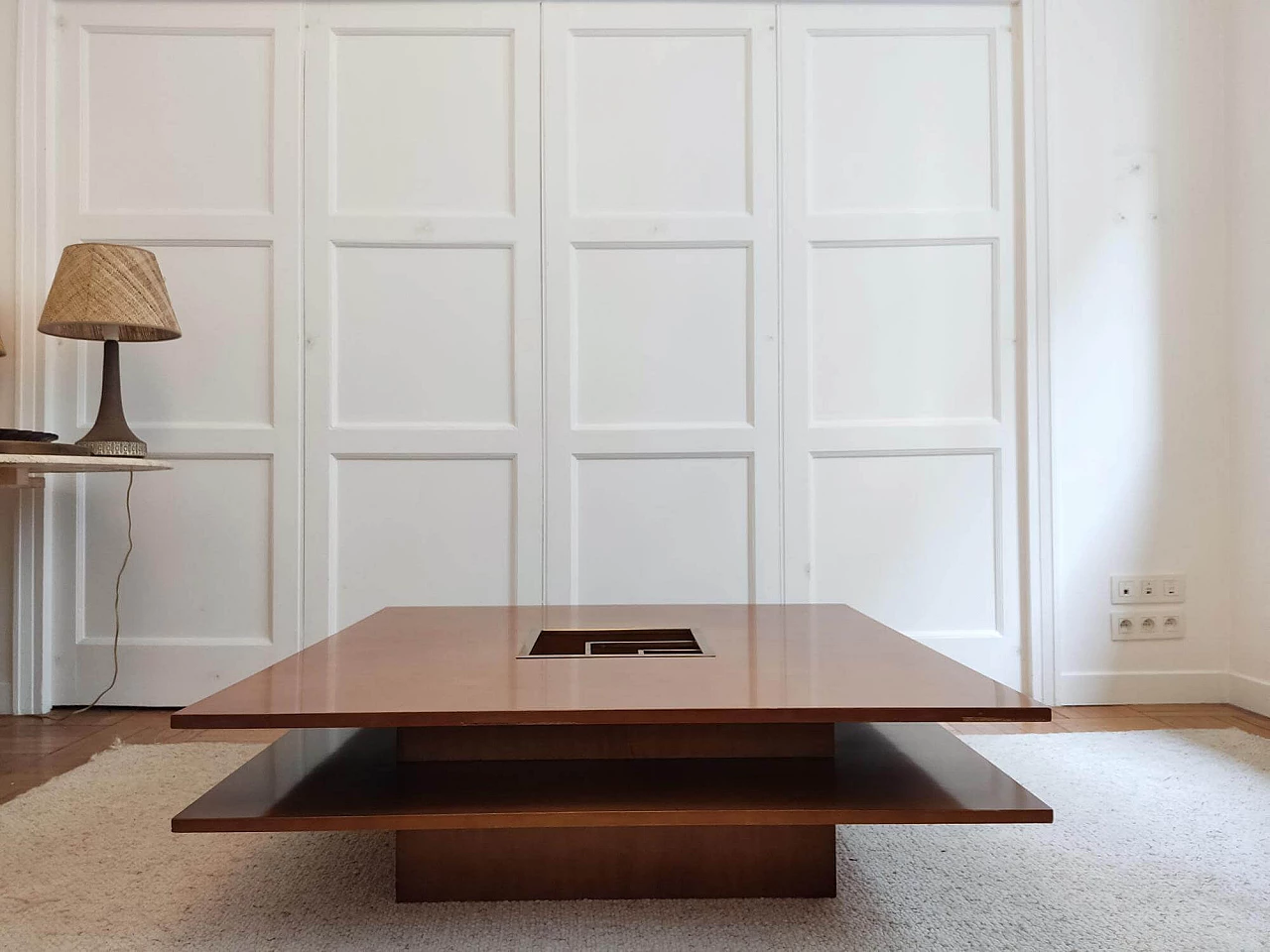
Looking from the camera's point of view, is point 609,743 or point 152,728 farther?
point 152,728

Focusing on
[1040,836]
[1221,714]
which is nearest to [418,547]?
[1040,836]

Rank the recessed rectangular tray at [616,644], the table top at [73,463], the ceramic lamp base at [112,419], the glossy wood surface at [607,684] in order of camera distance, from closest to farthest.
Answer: the glossy wood surface at [607,684]
the recessed rectangular tray at [616,644]
the table top at [73,463]
the ceramic lamp base at [112,419]

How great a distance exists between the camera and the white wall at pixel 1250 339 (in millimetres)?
2666

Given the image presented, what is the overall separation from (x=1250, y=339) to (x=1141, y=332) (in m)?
0.29

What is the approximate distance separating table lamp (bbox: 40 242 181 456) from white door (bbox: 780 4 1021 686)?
72.6 inches

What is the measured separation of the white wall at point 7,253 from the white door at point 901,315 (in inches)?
93.5

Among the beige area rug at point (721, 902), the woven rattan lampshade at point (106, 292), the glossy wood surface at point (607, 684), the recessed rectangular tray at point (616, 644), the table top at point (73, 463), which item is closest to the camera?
the glossy wood surface at point (607, 684)

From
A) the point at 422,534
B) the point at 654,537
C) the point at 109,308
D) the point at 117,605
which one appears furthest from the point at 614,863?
the point at 117,605

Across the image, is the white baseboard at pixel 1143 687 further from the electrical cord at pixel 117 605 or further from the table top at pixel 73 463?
the electrical cord at pixel 117 605

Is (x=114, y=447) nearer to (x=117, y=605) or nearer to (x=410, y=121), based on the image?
(x=117, y=605)

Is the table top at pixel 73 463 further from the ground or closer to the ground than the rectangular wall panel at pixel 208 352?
closer to the ground

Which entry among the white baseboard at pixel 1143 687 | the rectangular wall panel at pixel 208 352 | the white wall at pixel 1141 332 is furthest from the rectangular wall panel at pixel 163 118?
the white baseboard at pixel 1143 687

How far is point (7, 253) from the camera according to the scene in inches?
109

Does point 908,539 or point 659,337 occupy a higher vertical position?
point 659,337
